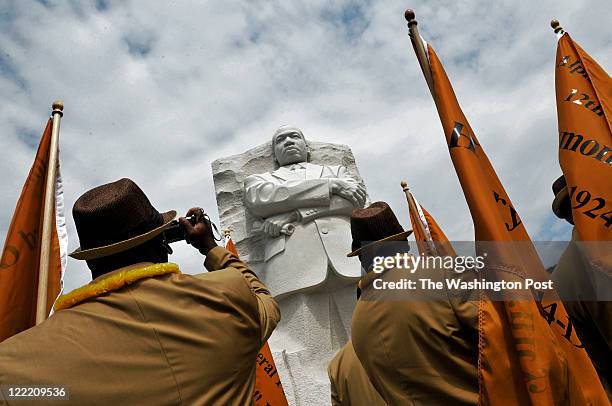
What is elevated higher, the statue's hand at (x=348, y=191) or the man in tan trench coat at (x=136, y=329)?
the statue's hand at (x=348, y=191)

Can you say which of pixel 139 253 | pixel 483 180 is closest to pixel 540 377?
pixel 483 180

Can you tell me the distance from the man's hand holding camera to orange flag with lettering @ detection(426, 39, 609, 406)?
3.50 feet

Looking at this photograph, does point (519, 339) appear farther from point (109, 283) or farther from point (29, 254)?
point (29, 254)

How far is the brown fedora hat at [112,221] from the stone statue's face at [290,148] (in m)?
4.40

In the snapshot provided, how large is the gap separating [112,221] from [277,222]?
377cm

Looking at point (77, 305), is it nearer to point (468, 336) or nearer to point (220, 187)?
point (468, 336)

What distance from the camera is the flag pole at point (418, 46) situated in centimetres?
278

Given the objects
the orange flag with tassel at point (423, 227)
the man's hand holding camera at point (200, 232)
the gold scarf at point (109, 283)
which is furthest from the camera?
the orange flag with tassel at point (423, 227)

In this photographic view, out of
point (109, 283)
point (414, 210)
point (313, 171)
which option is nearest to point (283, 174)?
point (313, 171)

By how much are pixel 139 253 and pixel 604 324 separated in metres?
1.95

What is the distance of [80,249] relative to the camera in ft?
6.15

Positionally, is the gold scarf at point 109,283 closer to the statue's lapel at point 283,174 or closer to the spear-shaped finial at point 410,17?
the spear-shaped finial at point 410,17

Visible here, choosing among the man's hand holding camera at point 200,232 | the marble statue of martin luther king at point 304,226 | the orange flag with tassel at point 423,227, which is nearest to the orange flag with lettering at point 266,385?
the marble statue of martin luther king at point 304,226

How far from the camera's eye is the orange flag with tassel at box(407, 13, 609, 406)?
6.56 ft
